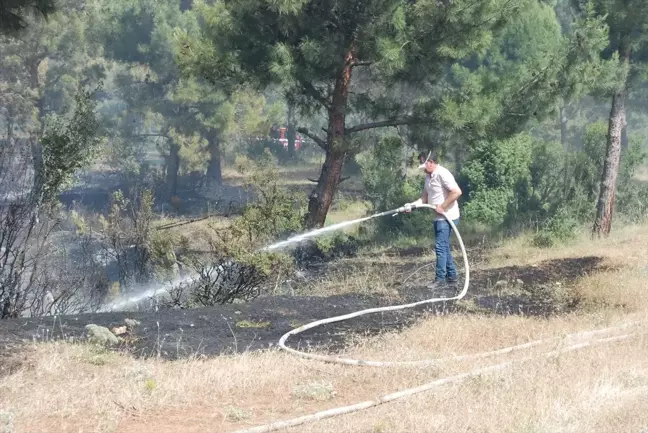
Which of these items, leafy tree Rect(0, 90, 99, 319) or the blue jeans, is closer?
leafy tree Rect(0, 90, 99, 319)

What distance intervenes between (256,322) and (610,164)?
13.2m

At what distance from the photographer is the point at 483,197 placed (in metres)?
28.3

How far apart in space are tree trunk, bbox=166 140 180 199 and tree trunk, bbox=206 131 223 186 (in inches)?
62.6

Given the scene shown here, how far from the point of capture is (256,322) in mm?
9547

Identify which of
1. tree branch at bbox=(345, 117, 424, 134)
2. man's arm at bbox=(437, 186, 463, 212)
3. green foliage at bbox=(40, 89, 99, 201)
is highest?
tree branch at bbox=(345, 117, 424, 134)

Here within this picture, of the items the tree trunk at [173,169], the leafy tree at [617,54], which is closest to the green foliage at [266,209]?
the leafy tree at [617,54]

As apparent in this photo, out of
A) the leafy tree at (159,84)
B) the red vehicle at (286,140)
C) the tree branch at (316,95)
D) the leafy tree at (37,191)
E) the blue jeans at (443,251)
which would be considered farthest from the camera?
the red vehicle at (286,140)

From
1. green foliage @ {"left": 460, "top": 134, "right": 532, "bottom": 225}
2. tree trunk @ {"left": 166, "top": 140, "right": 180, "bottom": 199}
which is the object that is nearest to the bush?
green foliage @ {"left": 460, "top": 134, "right": 532, "bottom": 225}

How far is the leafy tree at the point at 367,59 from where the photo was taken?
17.2 metres

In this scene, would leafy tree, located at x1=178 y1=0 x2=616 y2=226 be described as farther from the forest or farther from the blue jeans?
the blue jeans

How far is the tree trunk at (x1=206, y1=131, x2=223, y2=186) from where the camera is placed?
148ft

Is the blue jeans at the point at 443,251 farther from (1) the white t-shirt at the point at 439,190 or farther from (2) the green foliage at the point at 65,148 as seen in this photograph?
(2) the green foliage at the point at 65,148

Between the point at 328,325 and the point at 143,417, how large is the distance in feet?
12.5

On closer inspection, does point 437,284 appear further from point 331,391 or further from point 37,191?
point 331,391
